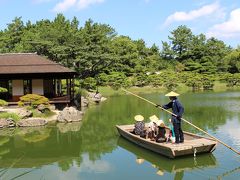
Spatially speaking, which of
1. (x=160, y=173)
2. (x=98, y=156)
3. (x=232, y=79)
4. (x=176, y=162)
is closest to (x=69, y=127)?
(x=98, y=156)

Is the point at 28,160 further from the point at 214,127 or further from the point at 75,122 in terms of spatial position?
the point at 214,127

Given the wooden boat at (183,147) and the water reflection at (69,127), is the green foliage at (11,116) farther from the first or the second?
the wooden boat at (183,147)

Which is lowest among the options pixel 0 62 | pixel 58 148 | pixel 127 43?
pixel 58 148

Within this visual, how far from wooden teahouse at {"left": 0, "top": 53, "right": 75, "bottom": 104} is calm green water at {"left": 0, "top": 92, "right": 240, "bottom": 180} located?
4244 mm

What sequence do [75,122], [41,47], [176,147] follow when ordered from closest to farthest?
1. [176,147]
2. [75,122]
3. [41,47]

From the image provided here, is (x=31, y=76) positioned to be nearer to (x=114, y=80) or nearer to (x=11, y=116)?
(x=11, y=116)

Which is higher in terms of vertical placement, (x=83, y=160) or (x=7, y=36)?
(x=7, y=36)

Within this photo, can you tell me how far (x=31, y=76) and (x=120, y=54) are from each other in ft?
81.0

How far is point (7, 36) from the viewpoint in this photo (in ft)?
153

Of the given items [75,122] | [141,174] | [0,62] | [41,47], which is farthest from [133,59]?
[141,174]

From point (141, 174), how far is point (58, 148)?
14.7ft

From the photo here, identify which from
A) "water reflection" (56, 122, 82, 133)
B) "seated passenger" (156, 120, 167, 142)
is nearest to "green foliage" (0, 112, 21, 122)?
"water reflection" (56, 122, 82, 133)

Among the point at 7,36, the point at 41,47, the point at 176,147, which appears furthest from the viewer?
the point at 7,36

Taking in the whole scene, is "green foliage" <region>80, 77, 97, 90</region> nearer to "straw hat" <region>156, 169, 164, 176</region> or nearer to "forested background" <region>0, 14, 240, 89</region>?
"forested background" <region>0, 14, 240, 89</region>
